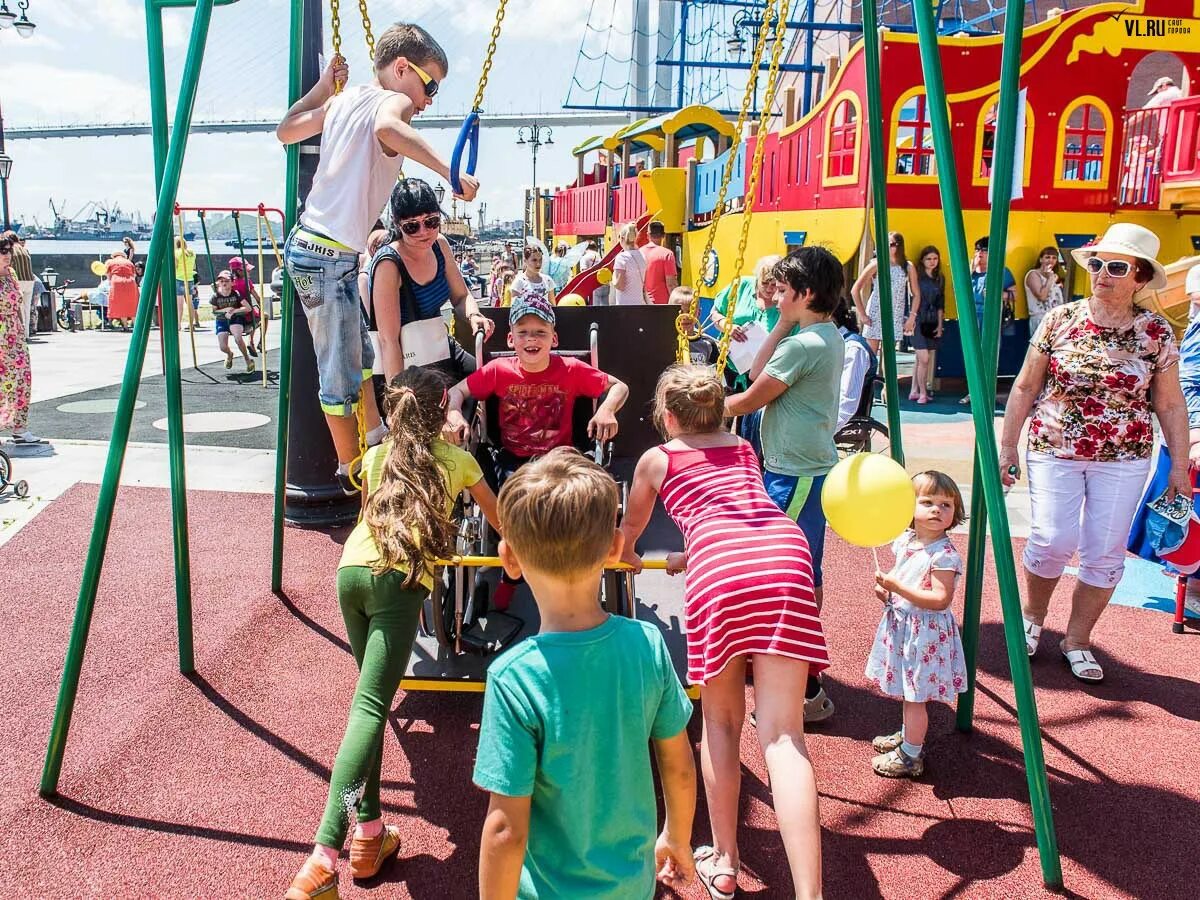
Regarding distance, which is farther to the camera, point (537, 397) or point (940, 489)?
point (537, 397)

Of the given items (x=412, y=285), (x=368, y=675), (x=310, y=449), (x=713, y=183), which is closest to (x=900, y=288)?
(x=713, y=183)

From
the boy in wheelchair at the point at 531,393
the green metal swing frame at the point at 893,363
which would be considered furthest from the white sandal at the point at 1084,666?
the boy in wheelchair at the point at 531,393

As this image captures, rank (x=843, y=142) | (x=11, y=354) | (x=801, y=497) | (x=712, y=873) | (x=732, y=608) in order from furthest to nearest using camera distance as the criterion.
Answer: (x=843, y=142) < (x=11, y=354) < (x=801, y=497) < (x=712, y=873) < (x=732, y=608)

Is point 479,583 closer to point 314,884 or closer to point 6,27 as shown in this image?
point 314,884

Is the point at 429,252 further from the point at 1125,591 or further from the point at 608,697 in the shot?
the point at 1125,591

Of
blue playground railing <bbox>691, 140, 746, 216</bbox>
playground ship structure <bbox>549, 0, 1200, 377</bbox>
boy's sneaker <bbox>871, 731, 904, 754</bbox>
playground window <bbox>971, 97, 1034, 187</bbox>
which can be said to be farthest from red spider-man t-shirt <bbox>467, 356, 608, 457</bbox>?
blue playground railing <bbox>691, 140, 746, 216</bbox>

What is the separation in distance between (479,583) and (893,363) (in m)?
2.15

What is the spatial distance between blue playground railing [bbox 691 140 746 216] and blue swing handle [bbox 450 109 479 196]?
1216 centimetres

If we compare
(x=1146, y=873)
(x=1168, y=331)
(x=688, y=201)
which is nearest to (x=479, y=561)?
(x=1146, y=873)

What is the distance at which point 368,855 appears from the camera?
2.91 meters

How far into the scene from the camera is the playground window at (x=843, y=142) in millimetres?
11634

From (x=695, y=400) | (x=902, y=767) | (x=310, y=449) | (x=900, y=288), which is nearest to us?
(x=695, y=400)

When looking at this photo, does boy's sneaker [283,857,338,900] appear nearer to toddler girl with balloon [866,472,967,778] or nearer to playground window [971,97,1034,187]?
toddler girl with balloon [866,472,967,778]

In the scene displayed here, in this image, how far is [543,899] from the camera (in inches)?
77.9
